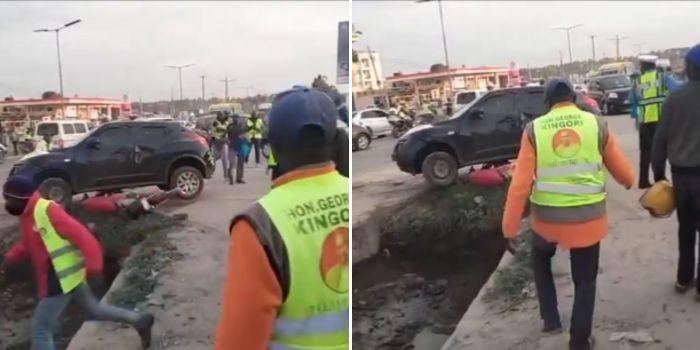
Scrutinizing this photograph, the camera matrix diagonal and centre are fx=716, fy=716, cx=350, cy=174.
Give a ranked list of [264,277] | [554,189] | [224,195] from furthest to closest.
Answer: [224,195], [554,189], [264,277]

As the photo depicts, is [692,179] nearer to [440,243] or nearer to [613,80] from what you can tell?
[613,80]

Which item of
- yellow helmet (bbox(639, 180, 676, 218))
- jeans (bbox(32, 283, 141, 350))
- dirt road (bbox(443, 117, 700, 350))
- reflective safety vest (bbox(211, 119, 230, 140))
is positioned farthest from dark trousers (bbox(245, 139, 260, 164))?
yellow helmet (bbox(639, 180, 676, 218))

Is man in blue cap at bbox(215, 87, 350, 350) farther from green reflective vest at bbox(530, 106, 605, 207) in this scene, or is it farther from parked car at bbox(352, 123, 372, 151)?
green reflective vest at bbox(530, 106, 605, 207)

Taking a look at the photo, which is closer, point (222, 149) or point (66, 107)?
point (66, 107)

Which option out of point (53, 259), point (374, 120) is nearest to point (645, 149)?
point (374, 120)

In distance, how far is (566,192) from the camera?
5.73 feet

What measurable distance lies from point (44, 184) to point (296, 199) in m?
1.16

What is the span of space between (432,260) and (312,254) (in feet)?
2.90

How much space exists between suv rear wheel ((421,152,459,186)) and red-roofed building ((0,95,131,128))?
0.85 metres

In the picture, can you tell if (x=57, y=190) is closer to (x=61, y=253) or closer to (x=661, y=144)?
(x=61, y=253)

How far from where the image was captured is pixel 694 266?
1.81 meters

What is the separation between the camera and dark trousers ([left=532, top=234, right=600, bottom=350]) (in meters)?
1.68

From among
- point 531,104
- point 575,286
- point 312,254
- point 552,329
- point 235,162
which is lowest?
point 552,329

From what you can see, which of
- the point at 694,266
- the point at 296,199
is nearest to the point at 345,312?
the point at 296,199
